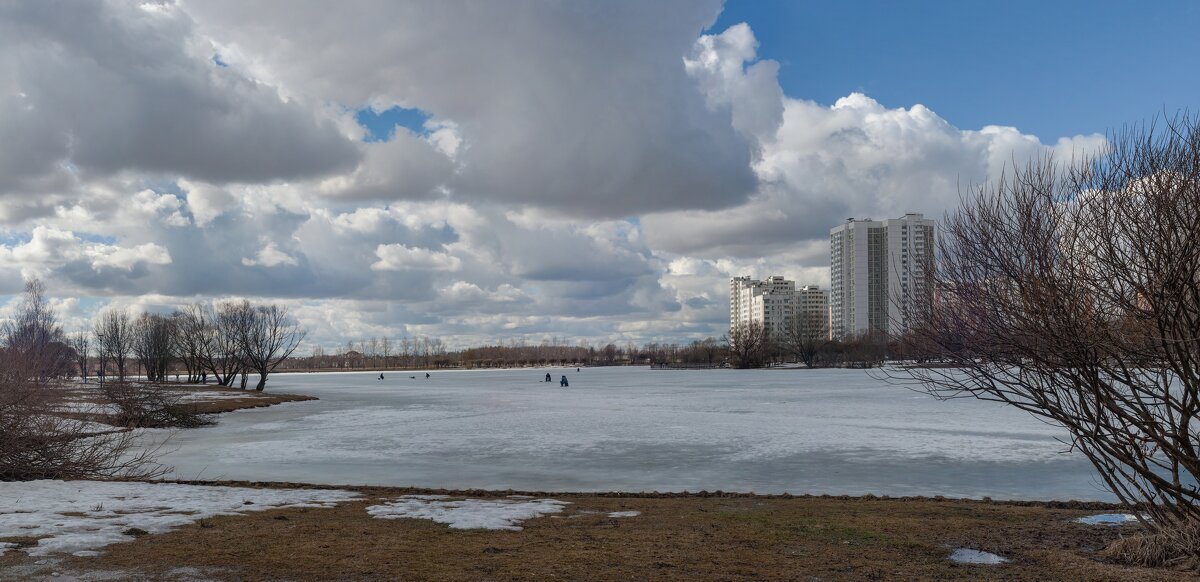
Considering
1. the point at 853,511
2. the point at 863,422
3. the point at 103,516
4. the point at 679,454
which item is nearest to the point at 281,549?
the point at 103,516

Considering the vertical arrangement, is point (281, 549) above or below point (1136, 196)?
below

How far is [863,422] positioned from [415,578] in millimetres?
26273

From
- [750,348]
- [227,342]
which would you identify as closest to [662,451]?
[227,342]

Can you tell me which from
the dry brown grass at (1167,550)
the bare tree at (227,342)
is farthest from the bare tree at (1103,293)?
the bare tree at (227,342)

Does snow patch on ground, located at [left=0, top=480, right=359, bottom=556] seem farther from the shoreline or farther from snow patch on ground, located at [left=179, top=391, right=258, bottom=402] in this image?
snow patch on ground, located at [left=179, top=391, right=258, bottom=402]

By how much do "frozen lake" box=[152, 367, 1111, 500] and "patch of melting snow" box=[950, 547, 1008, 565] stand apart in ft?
19.7

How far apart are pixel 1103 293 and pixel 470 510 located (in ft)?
28.3

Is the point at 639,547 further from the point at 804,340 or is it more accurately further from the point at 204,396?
the point at 804,340

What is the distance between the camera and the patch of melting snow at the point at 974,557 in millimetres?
9086

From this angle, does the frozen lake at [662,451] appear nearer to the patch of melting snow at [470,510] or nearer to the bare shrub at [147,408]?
the bare shrub at [147,408]

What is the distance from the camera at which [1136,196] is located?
324 inches

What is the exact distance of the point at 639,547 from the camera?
9578mm

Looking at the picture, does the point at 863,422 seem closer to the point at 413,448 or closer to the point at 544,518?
the point at 413,448

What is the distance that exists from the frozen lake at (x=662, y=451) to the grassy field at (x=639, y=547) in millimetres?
3988
